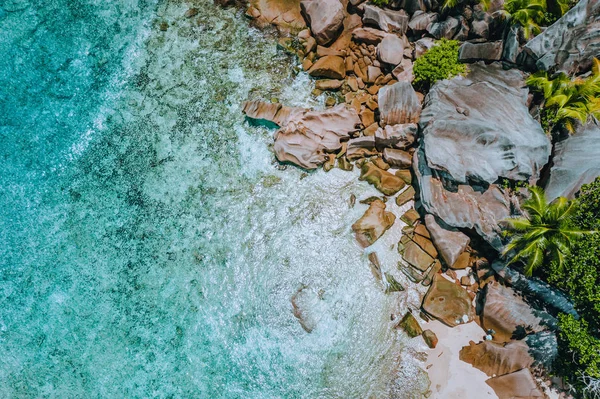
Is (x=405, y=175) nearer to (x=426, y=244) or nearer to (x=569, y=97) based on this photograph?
(x=426, y=244)

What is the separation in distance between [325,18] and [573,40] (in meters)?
6.16

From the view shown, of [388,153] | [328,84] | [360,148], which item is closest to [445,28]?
[328,84]

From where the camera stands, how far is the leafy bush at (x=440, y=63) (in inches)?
371

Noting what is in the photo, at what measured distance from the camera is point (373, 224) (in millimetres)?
9359

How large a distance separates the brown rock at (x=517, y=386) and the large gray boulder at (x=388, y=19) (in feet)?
30.1

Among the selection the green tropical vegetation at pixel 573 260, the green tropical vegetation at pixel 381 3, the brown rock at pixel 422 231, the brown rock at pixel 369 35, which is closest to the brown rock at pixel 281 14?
the brown rock at pixel 369 35

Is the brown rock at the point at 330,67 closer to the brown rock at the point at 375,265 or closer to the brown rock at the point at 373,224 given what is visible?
the brown rock at the point at 373,224

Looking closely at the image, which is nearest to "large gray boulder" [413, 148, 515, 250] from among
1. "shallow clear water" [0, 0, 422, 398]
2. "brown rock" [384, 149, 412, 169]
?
"brown rock" [384, 149, 412, 169]

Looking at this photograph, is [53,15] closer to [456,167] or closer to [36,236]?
[36,236]

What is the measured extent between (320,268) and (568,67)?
24.9 feet

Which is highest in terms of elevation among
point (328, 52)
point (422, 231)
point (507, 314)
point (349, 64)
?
point (328, 52)

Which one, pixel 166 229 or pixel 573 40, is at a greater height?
pixel 573 40

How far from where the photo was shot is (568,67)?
845cm

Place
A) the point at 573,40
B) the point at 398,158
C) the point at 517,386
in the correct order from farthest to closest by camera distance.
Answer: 1. the point at 398,158
2. the point at 573,40
3. the point at 517,386
